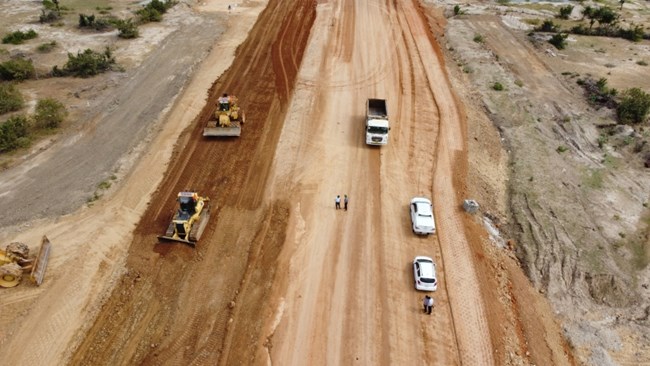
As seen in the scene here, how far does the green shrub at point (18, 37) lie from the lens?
47250 mm

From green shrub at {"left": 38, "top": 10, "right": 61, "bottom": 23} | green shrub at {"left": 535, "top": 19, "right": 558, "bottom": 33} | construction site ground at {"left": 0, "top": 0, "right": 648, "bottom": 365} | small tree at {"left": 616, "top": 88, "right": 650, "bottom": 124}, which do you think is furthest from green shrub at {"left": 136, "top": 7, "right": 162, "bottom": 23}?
small tree at {"left": 616, "top": 88, "right": 650, "bottom": 124}

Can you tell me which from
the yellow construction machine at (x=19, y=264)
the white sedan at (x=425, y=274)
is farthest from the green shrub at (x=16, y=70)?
the white sedan at (x=425, y=274)

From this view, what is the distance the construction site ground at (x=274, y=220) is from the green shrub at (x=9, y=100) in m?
2.33

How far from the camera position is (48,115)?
33.8 m

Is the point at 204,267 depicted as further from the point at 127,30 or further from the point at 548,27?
the point at 548,27

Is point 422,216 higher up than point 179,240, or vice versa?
point 422,216

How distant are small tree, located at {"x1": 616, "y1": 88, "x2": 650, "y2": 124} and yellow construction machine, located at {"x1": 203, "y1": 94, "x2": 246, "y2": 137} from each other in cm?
3170

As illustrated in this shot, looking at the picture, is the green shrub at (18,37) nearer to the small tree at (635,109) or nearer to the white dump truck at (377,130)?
the white dump truck at (377,130)

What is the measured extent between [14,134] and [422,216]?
30046mm

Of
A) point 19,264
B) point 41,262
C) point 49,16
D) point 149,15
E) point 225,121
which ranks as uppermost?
point 149,15

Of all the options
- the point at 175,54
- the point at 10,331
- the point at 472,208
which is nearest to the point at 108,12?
the point at 175,54

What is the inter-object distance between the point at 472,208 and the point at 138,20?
47.1m

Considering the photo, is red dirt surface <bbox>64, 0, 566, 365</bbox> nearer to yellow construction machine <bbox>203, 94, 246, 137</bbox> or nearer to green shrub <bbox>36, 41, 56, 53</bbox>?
yellow construction machine <bbox>203, 94, 246, 137</bbox>

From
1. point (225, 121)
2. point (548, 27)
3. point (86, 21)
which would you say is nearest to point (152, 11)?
point (86, 21)
